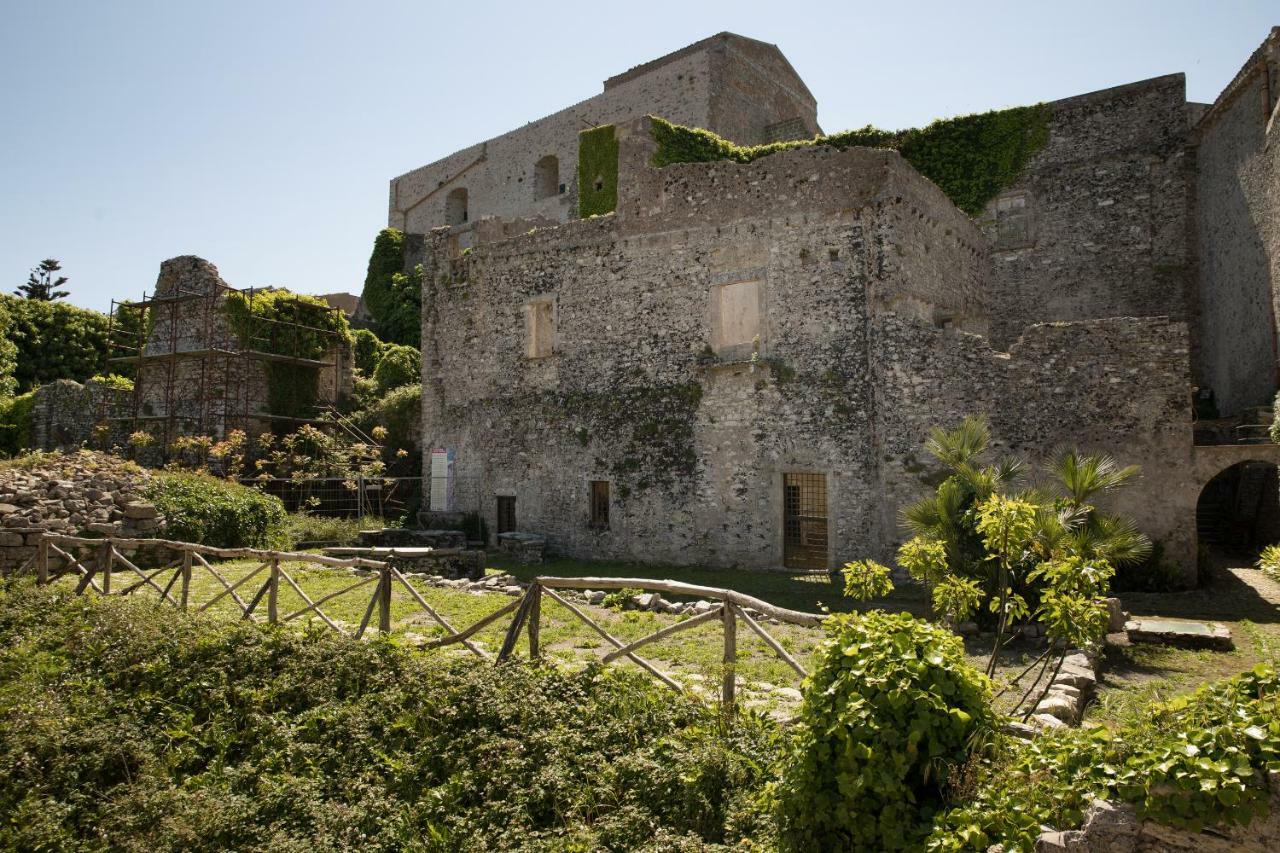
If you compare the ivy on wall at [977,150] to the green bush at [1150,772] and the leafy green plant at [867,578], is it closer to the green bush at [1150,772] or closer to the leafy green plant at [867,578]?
the leafy green plant at [867,578]

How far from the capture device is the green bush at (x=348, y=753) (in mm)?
6023

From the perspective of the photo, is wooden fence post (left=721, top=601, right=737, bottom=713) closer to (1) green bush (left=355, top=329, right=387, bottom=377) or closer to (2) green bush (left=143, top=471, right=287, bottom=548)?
(2) green bush (left=143, top=471, right=287, bottom=548)

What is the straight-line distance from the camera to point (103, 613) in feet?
35.4

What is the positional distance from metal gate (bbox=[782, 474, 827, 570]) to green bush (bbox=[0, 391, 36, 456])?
27090 mm

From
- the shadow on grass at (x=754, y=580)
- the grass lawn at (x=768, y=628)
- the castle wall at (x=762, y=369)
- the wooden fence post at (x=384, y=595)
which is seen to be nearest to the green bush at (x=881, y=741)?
the grass lawn at (x=768, y=628)

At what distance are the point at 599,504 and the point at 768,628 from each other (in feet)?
29.2

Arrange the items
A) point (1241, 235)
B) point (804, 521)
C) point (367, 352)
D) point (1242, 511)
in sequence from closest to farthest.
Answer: point (804, 521), point (1242, 511), point (1241, 235), point (367, 352)

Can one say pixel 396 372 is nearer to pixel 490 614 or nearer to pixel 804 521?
pixel 804 521

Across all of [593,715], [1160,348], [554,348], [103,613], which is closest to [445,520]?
[554,348]

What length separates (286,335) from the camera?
26344 millimetres

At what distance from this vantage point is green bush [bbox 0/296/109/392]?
35.3m

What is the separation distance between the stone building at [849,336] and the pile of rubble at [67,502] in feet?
25.1

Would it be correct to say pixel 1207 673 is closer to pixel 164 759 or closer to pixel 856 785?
pixel 856 785

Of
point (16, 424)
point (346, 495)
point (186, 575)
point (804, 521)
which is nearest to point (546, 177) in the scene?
point (346, 495)
